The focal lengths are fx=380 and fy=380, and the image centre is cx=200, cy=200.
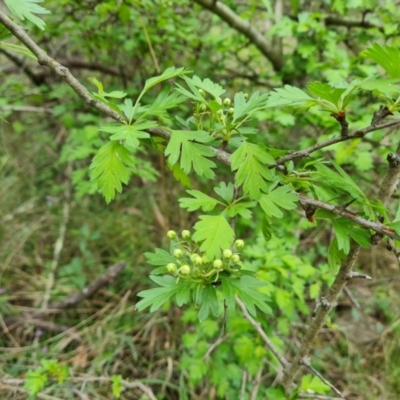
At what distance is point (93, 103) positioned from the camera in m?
0.98

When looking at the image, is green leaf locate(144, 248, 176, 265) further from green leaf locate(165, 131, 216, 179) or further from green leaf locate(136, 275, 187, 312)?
green leaf locate(165, 131, 216, 179)

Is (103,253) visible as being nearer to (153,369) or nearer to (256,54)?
(153,369)

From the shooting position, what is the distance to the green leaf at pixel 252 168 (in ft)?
2.80

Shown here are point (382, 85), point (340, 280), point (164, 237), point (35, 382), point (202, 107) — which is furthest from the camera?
point (164, 237)

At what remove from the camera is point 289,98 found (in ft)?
2.84

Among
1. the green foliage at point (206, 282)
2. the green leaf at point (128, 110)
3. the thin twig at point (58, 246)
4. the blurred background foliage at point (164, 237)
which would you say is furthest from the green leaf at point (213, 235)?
the thin twig at point (58, 246)

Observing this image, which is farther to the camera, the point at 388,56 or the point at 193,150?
the point at 193,150

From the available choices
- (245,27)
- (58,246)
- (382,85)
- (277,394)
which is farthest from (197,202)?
(58,246)

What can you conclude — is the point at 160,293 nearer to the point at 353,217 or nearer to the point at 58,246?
the point at 353,217

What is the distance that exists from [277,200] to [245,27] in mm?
1860

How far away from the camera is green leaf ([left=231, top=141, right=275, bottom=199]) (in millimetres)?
854

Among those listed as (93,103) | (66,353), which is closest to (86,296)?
(66,353)

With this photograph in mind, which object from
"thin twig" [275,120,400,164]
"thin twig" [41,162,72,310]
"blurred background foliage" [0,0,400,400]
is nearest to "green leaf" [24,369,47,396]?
"blurred background foliage" [0,0,400,400]

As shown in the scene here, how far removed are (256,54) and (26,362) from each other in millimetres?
2703
